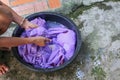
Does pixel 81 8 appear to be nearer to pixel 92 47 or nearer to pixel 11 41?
pixel 92 47

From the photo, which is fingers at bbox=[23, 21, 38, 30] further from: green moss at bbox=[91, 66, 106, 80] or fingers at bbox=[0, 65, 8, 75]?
green moss at bbox=[91, 66, 106, 80]

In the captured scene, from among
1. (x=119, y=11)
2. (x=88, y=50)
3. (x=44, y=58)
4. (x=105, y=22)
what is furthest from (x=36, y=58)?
(x=119, y=11)

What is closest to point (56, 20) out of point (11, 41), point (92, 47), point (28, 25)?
point (28, 25)

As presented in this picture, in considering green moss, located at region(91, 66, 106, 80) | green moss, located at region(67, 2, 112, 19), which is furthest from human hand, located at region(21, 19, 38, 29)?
green moss, located at region(91, 66, 106, 80)

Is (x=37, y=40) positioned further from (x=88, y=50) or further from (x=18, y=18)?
(x=88, y=50)

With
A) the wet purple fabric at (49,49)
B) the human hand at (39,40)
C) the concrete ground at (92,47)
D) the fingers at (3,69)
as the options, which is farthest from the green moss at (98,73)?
the fingers at (3,69)

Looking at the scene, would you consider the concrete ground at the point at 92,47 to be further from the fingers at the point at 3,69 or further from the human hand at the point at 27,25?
the human hand at the point at 27,25
